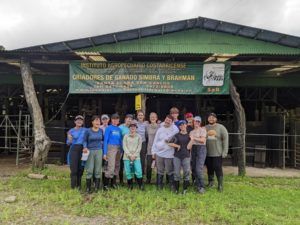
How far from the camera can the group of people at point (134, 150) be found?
284 inches

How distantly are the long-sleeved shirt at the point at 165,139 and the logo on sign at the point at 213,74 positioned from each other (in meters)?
3.03

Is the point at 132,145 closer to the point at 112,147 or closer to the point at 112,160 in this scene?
the point at 112,147

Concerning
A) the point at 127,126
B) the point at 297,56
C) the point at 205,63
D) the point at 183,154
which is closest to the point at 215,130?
the point at 183,154

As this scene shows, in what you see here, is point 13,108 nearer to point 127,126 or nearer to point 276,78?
point 127,126

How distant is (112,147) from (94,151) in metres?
0.38

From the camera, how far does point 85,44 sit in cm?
1180

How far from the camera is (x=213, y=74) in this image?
32.5ft

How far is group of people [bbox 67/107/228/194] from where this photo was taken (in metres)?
7.20

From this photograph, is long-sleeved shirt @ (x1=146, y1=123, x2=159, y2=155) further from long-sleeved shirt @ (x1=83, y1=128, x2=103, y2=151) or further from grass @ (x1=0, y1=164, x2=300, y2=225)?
long-sleeved shirt @ (x1=83, y1=128, x2=103, y2=151)

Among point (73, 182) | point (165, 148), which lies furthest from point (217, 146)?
point (73, 182)

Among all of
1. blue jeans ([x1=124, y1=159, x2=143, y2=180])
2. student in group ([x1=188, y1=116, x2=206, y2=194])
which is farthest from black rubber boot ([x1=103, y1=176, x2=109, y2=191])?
student in group ([x1=188, y1=116, x2=206, y2=194])

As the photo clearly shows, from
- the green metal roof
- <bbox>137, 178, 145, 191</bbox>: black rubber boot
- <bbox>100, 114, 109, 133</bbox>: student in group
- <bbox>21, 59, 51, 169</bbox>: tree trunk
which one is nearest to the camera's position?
<bbox>137, 178, 145, 191</bbox>: black rubber boot

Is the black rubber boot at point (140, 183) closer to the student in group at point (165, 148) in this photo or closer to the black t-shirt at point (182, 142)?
the student in group at point (165, 148)

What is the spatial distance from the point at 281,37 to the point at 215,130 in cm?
618
